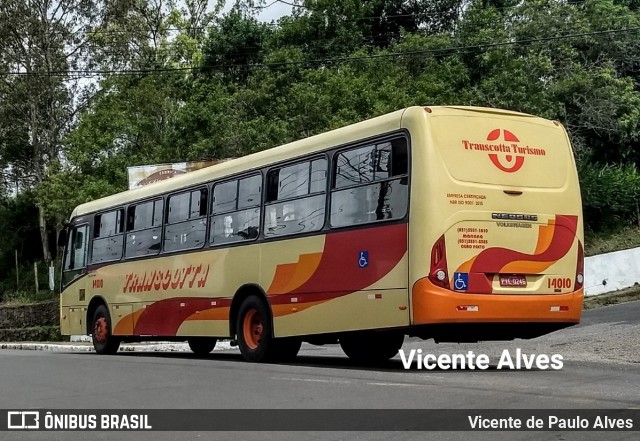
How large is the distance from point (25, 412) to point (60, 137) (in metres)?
39.9

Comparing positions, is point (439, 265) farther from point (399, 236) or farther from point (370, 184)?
point (370, 184)

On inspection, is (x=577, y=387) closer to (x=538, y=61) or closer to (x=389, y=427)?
(x=389, y=427)

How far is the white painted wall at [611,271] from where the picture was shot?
2894 cm

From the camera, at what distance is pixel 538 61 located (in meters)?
35.7

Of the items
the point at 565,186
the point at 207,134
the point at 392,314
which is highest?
the point at 207,134

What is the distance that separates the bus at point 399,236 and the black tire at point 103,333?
14.7 feet

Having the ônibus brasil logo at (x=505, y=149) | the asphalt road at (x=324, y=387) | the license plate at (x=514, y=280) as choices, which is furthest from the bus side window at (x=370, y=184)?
the asphalt road at (x=324, y=387)

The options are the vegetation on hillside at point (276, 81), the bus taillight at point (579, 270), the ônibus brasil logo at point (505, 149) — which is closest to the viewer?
the ônibus brasil logo at point (505, 149)

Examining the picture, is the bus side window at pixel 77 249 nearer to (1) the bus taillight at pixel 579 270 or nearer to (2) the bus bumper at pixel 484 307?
(2) the bus bumper at pixel 484 307

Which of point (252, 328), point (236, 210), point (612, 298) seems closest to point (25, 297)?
point (612, 298)

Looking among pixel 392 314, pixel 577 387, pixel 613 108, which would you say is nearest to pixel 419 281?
pixel 392 314

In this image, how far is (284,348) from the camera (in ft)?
49.7

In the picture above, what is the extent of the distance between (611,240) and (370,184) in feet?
69.6

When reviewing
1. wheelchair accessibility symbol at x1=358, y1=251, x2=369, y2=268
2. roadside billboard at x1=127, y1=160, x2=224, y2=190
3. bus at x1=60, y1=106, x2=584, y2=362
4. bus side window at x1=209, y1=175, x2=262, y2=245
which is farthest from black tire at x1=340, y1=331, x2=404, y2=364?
roadside billboard at x1=127, y1=160, x2=224, y2=190
